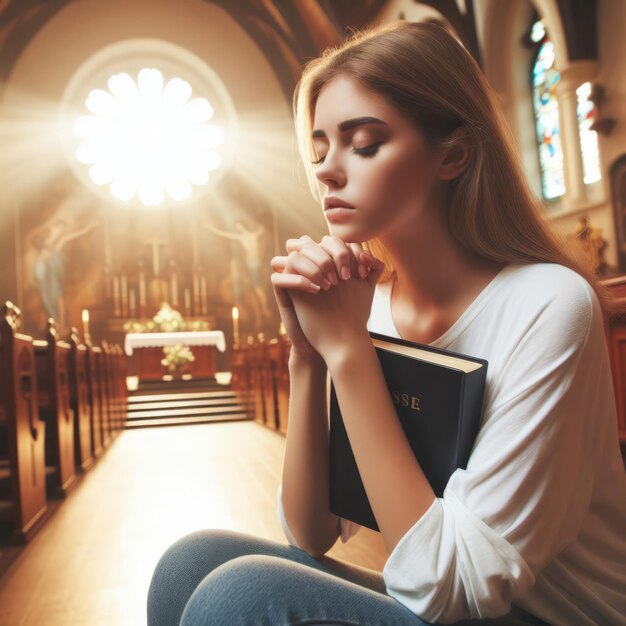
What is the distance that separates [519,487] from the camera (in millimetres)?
774

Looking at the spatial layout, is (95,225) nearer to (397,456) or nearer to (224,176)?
(224,176)

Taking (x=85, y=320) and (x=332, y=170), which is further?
(x=85, y=320)

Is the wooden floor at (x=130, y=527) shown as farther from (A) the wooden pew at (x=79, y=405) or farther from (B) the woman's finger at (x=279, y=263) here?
(B) the woman's finger at (x=279, y=263)

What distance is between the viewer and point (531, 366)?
0.82 metres

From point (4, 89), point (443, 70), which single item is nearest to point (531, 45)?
point (443, 70)

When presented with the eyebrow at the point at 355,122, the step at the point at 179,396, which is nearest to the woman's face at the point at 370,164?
the eyebrow at the point at 355,122

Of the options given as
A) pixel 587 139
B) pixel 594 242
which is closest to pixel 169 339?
pixel 587 139

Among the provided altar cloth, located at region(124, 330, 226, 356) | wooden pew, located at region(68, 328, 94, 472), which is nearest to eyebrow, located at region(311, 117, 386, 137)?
wooden pew, located at region(68, 328, 94, 472)

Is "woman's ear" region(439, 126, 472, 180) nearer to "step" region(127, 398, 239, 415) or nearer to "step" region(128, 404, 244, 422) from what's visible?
"step" region(128, 404, 244, 422)

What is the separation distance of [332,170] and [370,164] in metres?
0.05

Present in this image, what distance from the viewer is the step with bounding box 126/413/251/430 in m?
9.31

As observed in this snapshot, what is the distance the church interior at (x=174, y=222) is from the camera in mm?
3734

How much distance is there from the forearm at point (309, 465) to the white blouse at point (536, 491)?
0.91ft

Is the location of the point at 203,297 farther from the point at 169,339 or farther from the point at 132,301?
the point at 169,339
